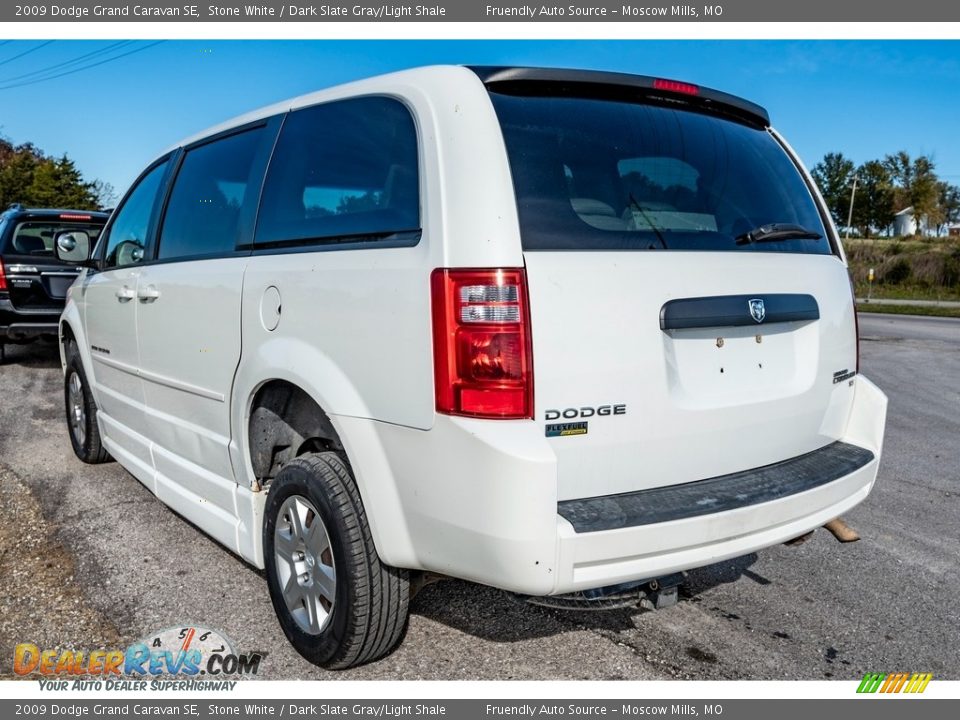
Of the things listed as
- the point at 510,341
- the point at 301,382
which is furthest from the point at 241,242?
the point at 510,341

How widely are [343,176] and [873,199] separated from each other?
7279cm

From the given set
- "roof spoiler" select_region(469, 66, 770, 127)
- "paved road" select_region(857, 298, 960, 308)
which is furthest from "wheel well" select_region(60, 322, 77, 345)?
"paved road" select_region(857, 298, 960, 308)

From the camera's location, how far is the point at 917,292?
38.9 metres

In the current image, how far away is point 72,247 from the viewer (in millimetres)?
5082

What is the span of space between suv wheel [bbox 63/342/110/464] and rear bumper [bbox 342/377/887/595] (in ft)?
11.4

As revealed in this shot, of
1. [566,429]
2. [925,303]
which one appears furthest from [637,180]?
[925,303]

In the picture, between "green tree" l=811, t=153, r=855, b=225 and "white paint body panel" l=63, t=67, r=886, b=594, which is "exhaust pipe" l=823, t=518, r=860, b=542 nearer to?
"white paint body panel" l=63, t=67, r=886, b=594

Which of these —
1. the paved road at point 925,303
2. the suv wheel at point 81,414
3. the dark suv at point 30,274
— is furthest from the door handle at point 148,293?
the paved road at point 925,303

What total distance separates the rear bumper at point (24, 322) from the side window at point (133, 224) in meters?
5.10

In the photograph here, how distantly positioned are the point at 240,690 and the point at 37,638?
3.09ft

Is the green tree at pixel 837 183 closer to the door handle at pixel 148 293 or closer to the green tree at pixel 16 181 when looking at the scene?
the green tree at pixel 16 181

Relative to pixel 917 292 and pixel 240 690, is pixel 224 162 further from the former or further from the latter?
pixel 917 292

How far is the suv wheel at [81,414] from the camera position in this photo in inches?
207

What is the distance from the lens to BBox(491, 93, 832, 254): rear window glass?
2354mm
